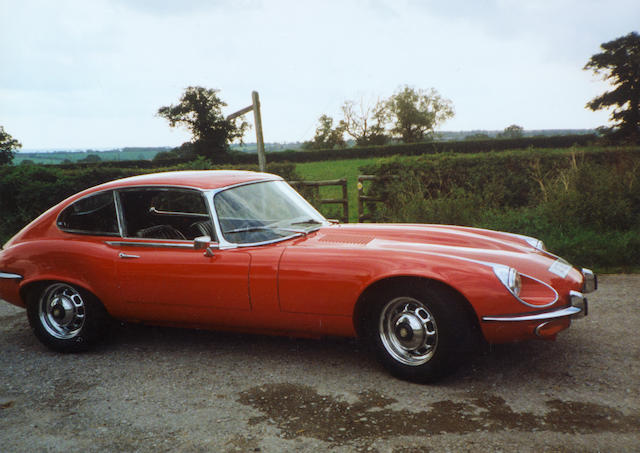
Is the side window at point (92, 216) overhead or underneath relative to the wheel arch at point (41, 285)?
overhead

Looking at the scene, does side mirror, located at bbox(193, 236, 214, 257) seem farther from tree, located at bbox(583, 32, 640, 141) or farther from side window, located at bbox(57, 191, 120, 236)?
tree, located at bbox(583, 32, 640, 141)

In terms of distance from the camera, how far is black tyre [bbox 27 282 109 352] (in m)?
4.16

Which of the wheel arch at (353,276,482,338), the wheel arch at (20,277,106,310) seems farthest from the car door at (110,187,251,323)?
the wheel arch at (353,276,482,338)

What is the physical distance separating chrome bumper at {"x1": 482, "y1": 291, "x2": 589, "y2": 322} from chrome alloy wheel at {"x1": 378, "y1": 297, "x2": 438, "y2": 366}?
0.39 m

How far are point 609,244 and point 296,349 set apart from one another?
194 inches

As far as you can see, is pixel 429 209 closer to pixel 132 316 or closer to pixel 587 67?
pixel 132 316

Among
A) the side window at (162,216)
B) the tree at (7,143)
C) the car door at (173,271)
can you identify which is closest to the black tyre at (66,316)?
the car door at (173,271)

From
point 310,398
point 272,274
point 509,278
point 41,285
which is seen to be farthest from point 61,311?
point 509,278

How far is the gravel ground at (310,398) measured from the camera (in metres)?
2.68

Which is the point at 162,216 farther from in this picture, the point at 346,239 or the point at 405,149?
the point at 405,149

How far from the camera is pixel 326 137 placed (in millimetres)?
51344

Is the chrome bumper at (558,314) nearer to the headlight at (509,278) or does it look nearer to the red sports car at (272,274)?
the red sports car at (272,274)

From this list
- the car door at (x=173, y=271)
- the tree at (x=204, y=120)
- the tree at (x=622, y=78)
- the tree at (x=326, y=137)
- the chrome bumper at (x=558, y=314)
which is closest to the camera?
the chrome bumper at (x=558, y=314)

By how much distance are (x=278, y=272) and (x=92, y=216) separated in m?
1.86
